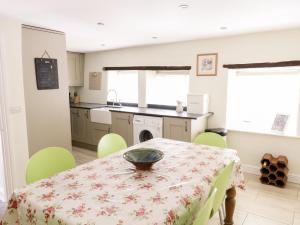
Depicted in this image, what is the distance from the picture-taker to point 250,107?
11.7 feet

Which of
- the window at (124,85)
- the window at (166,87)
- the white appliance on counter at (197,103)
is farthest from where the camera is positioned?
the window at (124,85)

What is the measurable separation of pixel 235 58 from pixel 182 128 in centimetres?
132

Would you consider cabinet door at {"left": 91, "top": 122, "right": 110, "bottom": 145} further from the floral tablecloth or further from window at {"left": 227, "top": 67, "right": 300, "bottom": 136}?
the floral tablecloth

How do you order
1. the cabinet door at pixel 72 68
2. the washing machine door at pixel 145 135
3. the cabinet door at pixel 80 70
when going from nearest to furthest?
the washing machine door at pixel 145 135 < the cabinet door at pixel 72 68 < the cabinet door at pixel 80 70

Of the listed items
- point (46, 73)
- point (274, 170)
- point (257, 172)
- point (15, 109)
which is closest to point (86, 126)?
point (46, 73)

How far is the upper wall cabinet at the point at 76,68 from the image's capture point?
4.95 m

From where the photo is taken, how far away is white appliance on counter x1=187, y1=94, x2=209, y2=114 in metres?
3.47

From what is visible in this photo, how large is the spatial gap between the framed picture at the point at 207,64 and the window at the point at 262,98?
10.7 inches

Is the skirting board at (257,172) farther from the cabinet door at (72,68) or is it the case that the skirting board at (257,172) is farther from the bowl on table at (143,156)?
the cabinet door at (72,68)

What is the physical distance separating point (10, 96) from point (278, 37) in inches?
134

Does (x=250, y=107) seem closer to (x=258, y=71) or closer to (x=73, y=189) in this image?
(x=258, y=71)

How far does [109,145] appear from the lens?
2182mm

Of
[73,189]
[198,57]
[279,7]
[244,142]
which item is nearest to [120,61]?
[198,57]

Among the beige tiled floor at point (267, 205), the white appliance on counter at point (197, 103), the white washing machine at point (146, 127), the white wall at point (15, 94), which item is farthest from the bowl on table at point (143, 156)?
the white appliance on counter at point (197, 103)
